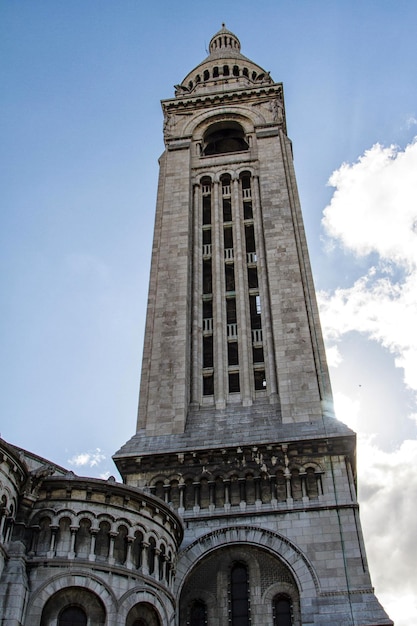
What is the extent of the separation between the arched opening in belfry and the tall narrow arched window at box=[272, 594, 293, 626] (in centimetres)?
3302

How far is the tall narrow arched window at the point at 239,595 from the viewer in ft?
90.8

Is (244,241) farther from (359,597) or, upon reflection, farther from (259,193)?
(359,597)

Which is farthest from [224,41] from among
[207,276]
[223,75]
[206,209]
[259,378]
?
[259,378]

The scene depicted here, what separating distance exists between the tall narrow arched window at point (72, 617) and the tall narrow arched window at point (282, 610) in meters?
8.26

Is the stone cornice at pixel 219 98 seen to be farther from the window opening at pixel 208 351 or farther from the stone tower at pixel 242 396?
the window opening at pixel 208 351

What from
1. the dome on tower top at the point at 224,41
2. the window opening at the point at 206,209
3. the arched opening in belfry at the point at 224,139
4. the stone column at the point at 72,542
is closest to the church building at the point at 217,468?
the stone column at the point at 72,542

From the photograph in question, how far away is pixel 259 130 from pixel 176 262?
13820 mm

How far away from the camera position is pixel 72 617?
2283 centimetres

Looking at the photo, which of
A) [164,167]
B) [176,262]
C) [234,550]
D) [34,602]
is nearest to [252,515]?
[234,550]

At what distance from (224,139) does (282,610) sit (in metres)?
35.8

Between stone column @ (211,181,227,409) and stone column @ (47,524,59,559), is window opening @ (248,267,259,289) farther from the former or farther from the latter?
stone column @ (47,524,59,559)

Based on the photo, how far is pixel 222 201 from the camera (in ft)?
150

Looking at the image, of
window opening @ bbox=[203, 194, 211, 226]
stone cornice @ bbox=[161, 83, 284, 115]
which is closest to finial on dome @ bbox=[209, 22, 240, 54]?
stone cornice @ bbox=[161, 83, 284, 115]

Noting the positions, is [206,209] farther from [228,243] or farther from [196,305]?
[196,305]
